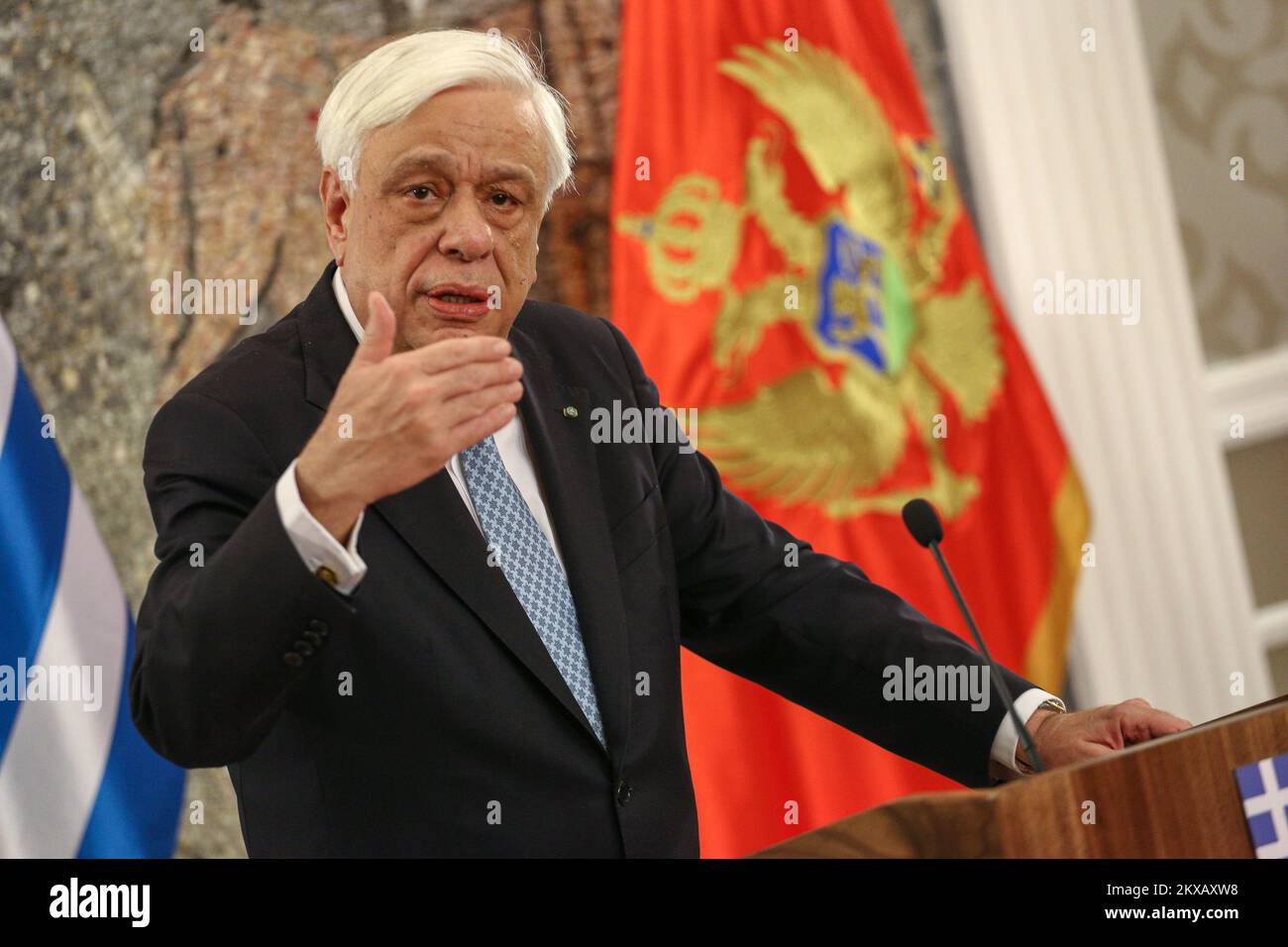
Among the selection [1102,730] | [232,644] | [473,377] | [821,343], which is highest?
[821,343]

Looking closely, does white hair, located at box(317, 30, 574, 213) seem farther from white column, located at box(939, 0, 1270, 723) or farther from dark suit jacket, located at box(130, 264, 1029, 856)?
white column, located at box(939, 0, 1270, 723)

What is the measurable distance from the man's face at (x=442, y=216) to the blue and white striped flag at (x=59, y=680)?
4.71 feet

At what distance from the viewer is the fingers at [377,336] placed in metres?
1.39

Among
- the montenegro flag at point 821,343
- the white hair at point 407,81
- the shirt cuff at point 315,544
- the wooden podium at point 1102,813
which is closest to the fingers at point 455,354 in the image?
the shirt cuff at point 315,544

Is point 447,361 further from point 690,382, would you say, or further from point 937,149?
point 937,149

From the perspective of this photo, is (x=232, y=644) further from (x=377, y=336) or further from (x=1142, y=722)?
(x=1142, y=722)

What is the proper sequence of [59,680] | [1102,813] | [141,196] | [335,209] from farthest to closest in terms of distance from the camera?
[141,196] → [59,680] → [335,209] → [1102,813]

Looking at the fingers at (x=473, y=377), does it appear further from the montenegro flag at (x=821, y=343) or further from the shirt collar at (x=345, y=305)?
the montenegro flag at (x=821, y=343)

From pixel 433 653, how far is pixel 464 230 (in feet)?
1.70

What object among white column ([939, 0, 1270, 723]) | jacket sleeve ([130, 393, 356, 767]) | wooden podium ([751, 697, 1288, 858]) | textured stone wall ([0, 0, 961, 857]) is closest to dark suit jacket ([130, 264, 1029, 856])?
jacket sleeve ([130, 393, 356, 767])

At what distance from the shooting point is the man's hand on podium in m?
1.62

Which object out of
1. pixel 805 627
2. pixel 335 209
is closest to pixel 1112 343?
pixel 805 627

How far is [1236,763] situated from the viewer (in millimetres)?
1307

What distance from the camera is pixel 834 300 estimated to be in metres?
3.22
